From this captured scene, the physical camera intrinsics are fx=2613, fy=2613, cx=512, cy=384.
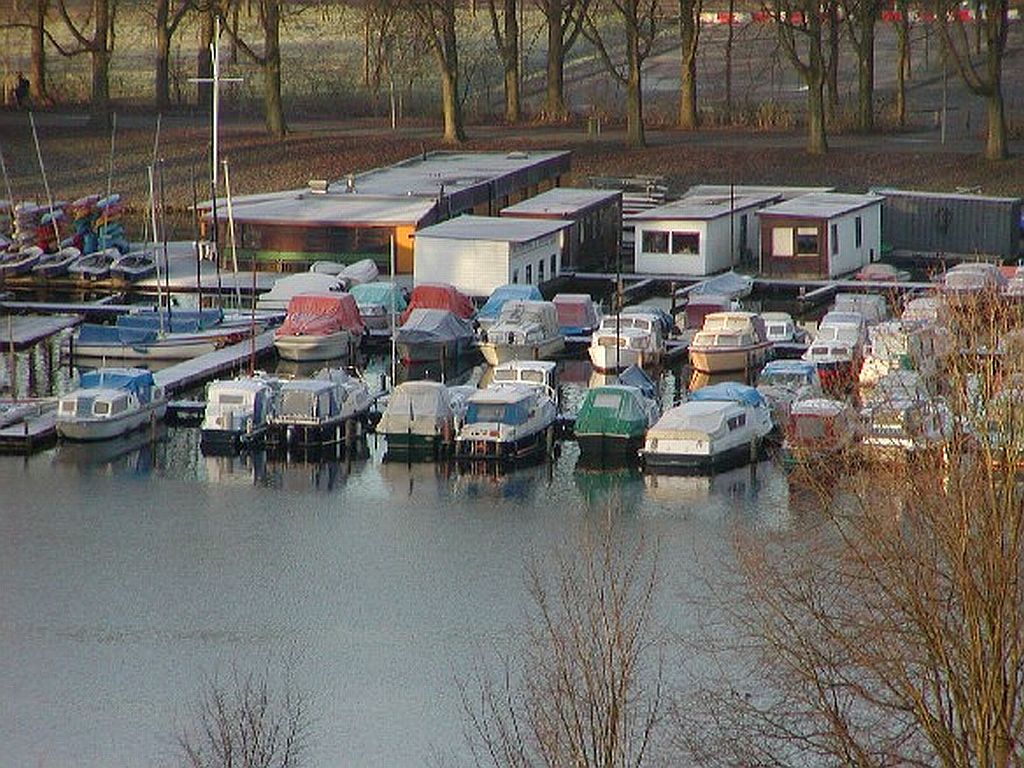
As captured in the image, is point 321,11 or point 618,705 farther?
point 321,11

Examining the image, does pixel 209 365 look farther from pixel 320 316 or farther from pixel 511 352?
pixel 511 352

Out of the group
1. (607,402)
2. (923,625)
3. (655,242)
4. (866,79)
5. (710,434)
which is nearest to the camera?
(923,625)

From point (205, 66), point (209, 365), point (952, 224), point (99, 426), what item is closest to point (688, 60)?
point (952, 224)

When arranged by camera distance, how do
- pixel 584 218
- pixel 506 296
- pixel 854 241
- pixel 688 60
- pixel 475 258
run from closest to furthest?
1. pixel 506 296
2. pixel 475 258
3. pixel 854 241
4. pixel 584 218
5. pixel 688 60

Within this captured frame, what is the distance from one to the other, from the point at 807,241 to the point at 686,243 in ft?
7.74

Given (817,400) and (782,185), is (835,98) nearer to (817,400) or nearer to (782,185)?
(782,185)

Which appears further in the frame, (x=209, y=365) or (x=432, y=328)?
(x=432, y=328)

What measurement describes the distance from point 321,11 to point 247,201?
41757mm

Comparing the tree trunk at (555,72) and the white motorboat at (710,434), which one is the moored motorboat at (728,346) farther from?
the tree trunk at (555,72)

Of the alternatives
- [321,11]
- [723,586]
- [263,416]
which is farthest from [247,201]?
[321,11]

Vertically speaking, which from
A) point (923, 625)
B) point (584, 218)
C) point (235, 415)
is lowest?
→ point (235, 415)

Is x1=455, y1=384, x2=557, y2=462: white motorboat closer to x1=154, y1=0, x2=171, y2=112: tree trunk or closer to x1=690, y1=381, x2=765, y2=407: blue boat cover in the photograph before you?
x1=690, y1=381, x2=765, y2=407: blue boat cover

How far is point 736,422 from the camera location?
35562mm

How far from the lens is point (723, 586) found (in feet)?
93.3
